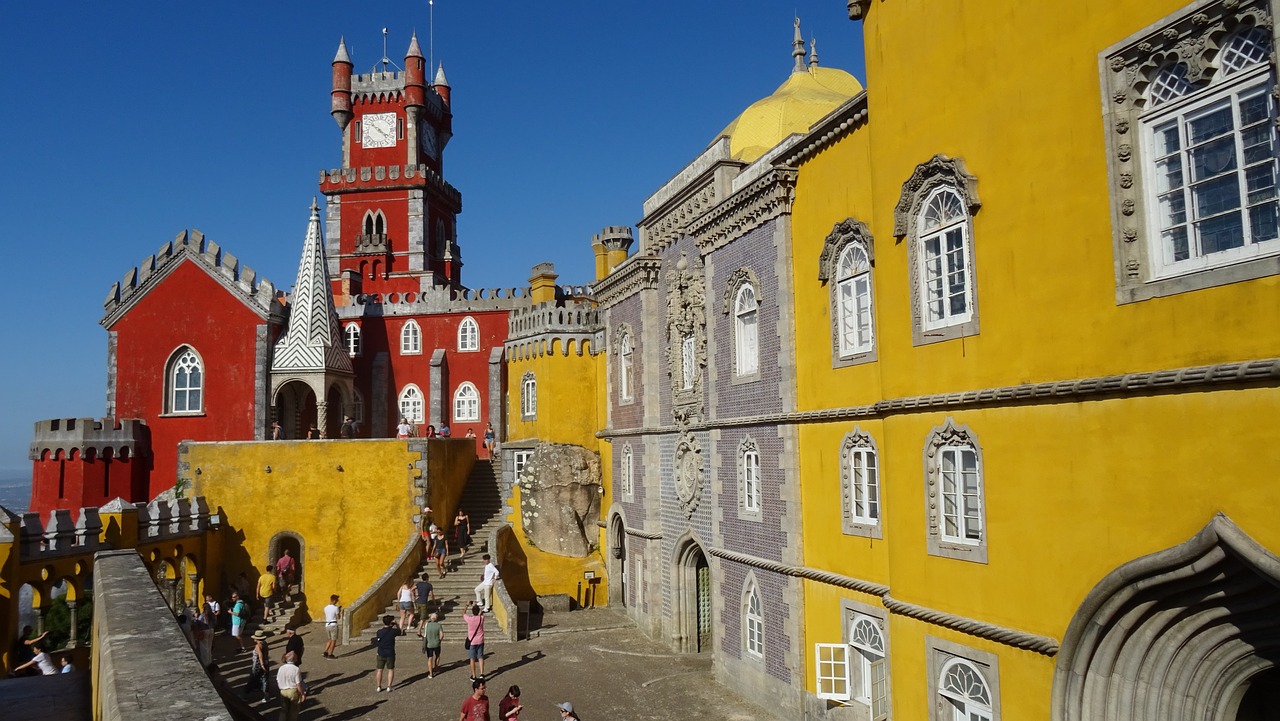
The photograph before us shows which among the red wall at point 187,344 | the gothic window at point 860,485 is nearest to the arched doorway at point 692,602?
the gothic window at point 860,485

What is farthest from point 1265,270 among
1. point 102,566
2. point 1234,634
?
point 102,566

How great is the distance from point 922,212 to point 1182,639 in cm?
544

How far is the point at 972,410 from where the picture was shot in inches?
401

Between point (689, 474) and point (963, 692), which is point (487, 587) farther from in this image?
point (963, 692)

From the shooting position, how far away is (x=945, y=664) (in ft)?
34.8

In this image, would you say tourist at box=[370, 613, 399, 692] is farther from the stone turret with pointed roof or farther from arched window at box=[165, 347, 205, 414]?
arched window at box=[165, 347, 205, 414]

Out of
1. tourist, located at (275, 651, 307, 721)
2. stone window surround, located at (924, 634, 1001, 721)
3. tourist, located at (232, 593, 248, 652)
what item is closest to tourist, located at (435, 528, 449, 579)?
tourist, located at (232, 593, 248, 652)

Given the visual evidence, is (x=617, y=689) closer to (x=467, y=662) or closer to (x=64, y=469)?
(x=467, y=662)

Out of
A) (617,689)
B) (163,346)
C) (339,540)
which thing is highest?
(163,346)

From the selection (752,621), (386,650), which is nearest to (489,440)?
(386,650)

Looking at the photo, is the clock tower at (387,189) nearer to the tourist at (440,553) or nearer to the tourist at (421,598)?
the tourist at (440,553)

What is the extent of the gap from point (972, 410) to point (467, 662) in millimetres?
13869

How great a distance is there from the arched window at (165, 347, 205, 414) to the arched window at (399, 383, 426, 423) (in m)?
8.13

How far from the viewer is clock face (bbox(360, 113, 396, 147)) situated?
4572 cm
